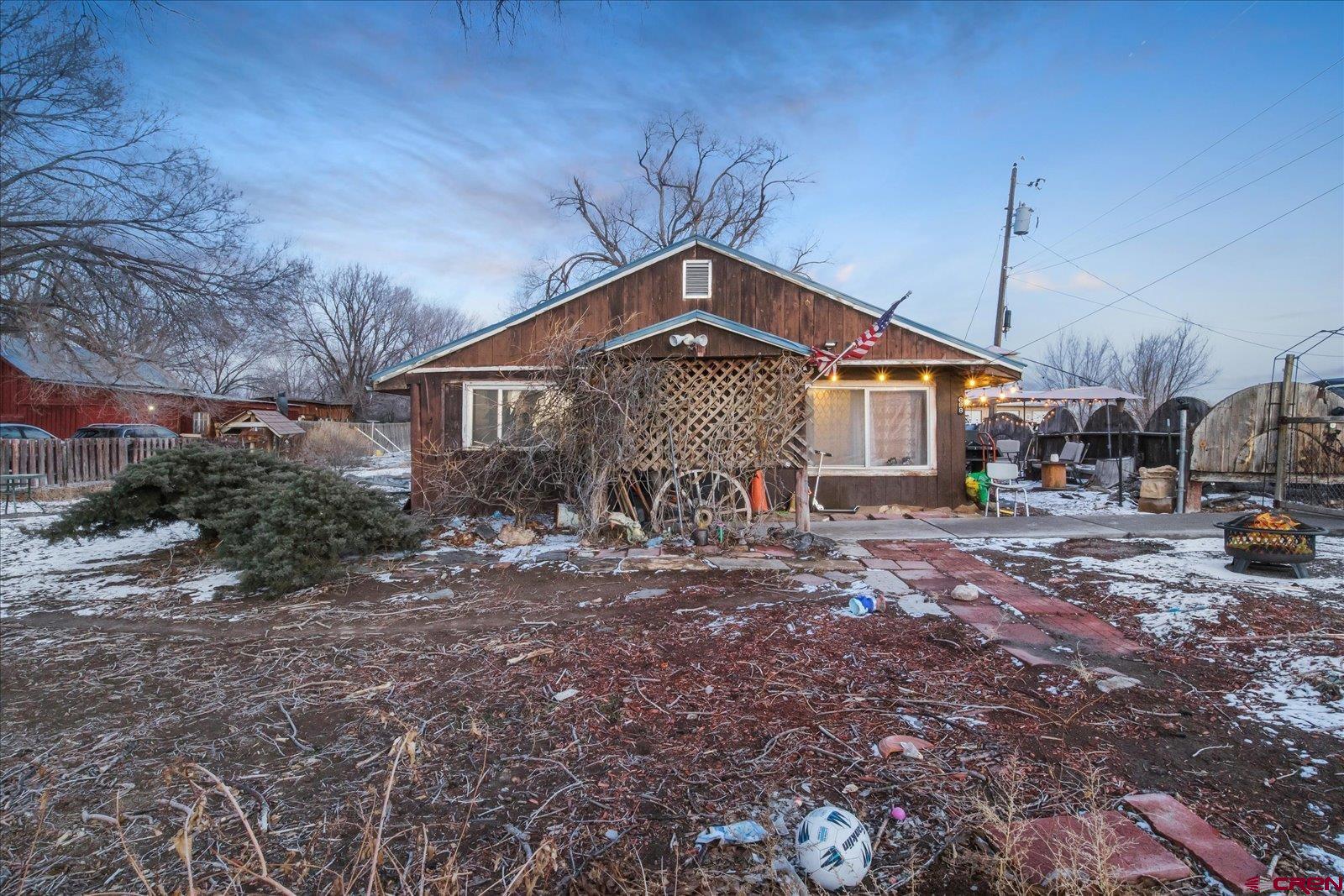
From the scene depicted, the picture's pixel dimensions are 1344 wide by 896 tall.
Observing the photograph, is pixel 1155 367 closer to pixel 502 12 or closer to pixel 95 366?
pixel 502 12

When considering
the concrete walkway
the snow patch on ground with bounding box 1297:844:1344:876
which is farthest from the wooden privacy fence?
the snow patch on ground with bounding box 1297:844:1344:876

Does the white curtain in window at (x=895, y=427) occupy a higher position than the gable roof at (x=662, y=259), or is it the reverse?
the gable roof at (x=662, y=259)

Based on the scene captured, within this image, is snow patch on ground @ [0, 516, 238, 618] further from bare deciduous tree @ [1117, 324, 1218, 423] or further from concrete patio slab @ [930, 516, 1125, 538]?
bare deciduous tree @ [1117, 324, 1218, 423]

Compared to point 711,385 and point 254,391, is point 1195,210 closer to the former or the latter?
point 711,385

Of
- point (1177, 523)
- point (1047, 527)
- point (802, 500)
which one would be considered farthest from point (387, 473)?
point (1177, 523)

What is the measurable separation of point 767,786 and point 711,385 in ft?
19.1

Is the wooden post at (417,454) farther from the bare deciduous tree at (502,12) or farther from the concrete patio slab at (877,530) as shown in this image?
the bare deciduous tree at (502,12)

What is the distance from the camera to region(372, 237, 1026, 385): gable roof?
9.41 metres

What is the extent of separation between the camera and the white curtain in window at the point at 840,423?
10086 mm

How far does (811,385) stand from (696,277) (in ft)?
9.33

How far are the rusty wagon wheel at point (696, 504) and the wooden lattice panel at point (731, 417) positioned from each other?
0.20 m

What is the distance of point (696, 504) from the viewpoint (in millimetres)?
7492

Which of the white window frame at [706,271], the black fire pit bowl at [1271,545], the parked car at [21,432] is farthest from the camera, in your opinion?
the parked car at [21,432]

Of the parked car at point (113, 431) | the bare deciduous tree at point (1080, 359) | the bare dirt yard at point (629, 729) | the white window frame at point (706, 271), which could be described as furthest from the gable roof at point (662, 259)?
the bare deciduous tree at point (1080, 359)
